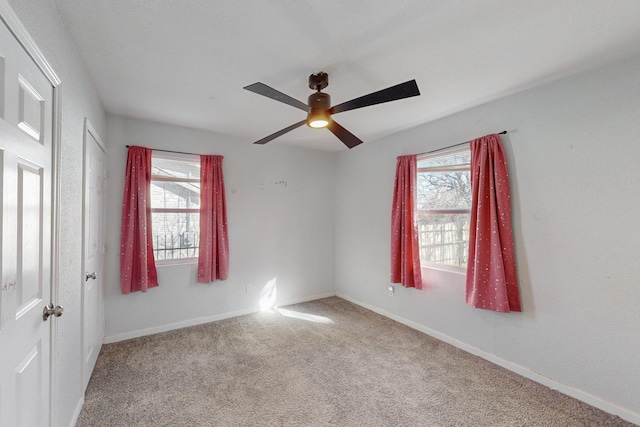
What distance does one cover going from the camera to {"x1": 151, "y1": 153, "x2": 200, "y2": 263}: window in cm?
327

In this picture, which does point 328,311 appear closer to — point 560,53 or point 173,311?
point 173,311

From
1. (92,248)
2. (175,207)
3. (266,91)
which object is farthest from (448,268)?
(92,248)

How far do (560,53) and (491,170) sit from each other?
95cm

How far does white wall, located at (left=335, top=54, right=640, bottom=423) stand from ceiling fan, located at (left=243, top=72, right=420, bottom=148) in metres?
0.87

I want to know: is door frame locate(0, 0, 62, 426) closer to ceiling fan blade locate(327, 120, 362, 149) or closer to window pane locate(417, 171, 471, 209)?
ceiling fan blade locate(327, 120, 362, 149)

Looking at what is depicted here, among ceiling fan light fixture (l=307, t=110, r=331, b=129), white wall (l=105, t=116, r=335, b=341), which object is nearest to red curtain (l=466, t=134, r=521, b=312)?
ceiling fan light fixture (l=307, t=110, r=331, b=129)

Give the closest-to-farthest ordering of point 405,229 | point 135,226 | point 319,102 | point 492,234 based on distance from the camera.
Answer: point 319,102, point 492,234, point 135,226, point 405,229

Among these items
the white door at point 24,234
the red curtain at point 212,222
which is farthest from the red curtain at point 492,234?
the white door at point 24,234

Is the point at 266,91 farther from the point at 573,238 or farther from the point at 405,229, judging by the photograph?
the point at 573,238

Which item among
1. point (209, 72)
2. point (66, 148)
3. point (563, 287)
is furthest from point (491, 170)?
point (66, 148)

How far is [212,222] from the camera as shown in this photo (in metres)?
3.40

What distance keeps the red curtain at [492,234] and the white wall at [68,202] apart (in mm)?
3085

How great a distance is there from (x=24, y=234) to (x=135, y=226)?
2048 millimetres

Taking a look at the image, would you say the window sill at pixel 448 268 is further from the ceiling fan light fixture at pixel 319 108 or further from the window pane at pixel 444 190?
the ceiling fan light fixture at pixel 319 108
